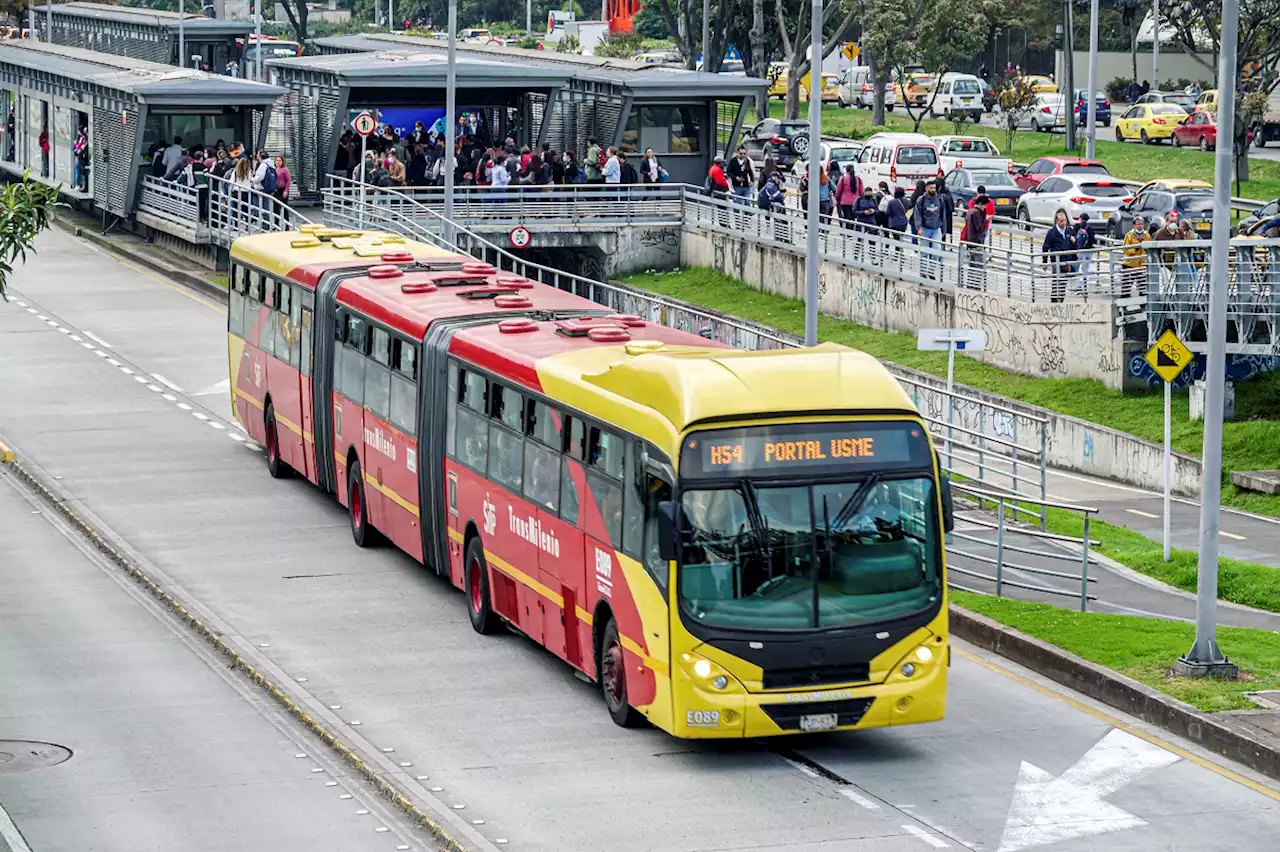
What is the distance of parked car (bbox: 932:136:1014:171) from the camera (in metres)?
54.6

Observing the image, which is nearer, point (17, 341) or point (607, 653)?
point (607, 653)

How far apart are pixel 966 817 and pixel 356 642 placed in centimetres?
652

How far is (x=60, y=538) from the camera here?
78.2 feet

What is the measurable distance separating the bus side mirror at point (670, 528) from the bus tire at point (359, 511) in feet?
27.1

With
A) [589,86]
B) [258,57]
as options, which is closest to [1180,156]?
[589,86]

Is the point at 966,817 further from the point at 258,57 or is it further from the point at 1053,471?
the point at 258,57

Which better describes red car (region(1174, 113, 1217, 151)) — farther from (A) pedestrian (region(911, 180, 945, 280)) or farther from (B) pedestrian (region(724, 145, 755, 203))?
(A) pedestrian (region(911, 180, 945, 280))

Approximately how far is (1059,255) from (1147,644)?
55.8 ft

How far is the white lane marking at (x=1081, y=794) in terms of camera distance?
14234 millimetres

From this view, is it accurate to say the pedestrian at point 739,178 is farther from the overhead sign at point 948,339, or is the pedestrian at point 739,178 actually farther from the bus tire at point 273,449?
the overhead sign at point 948,339

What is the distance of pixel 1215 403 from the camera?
60.0 ft

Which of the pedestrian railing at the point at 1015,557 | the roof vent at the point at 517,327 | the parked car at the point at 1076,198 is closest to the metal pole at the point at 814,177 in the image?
the pedestrian railing at the point at 1015,557

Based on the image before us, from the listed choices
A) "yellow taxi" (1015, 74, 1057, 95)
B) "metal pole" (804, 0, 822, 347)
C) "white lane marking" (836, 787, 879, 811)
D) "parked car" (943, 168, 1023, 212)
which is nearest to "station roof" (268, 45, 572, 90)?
"parked car" (943, 168, 1023, 212)

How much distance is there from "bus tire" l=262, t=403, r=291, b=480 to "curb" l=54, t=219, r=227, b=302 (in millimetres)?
15693
